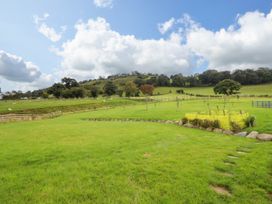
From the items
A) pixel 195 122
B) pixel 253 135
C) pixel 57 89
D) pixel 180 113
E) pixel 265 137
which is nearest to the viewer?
pixel 265 137

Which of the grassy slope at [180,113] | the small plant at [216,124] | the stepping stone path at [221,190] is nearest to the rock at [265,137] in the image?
the grassy slope at [180,113]

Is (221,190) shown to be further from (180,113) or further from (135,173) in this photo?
(180,113)

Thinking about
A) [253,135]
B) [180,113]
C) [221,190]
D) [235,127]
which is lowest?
[180,113]

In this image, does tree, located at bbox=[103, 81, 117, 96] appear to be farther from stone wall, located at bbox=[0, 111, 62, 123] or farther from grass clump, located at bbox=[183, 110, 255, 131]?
grass clump, located at bbox=[183, 110, 255, 131]

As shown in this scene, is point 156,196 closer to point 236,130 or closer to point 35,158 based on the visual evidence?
point 35,158

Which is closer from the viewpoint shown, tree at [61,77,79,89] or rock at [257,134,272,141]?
rock at [257,134,272,141]

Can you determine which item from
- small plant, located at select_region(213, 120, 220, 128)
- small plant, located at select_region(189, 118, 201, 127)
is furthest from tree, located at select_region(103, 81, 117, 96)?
small plant, located at select_region(213, 120, 220, 128)

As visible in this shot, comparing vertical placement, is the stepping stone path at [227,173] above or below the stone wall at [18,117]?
above

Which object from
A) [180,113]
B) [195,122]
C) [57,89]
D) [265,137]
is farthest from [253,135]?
[57,89]

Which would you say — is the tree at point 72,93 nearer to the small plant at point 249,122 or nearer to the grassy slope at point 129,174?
the small plant at point 249,122

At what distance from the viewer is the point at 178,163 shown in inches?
345

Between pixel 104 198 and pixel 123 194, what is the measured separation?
548 mm

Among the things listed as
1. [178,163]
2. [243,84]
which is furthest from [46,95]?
[178,163]

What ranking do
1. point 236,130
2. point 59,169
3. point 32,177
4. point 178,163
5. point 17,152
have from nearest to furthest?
point 32,177, point 59,169, point 178,163, point 17,152, point 236,130
